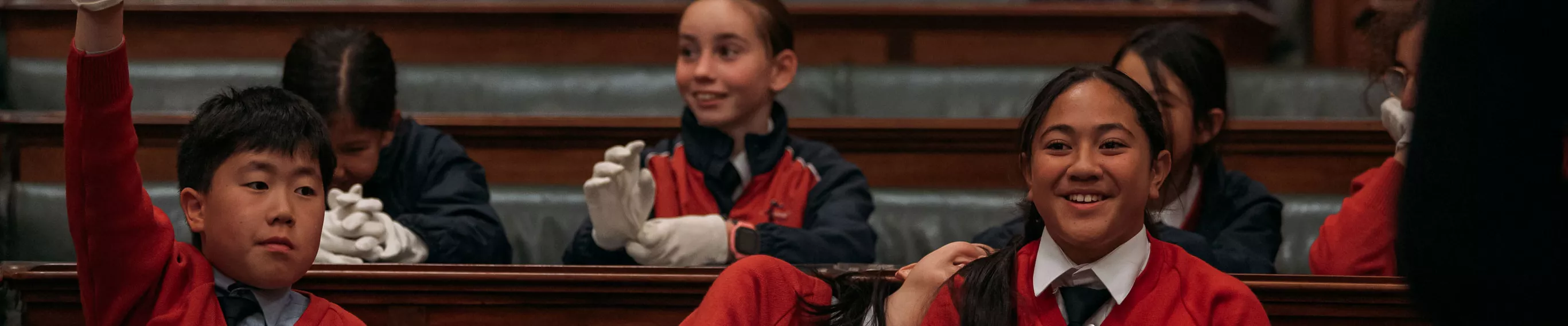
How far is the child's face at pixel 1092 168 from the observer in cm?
98

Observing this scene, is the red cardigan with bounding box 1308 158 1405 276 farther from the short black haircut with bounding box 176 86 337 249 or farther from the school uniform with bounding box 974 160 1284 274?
the short black haircut with bounding box 176 86 337 249

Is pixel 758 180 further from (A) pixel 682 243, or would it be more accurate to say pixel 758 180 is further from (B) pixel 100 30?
(B) pixel 100 30

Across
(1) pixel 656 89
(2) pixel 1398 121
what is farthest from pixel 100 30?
(1) pixel 656 89

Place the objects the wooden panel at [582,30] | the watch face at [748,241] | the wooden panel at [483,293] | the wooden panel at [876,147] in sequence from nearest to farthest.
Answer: the wooden panel at [483,293]
the watch face at [748,241]
the wooden panel at [876,147]
the wooden panel at [582,30]

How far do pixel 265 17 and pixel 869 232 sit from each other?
1.52m

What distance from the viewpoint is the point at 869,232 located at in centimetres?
152

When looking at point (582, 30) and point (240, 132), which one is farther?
point (582, 30)

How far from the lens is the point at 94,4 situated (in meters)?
0.88

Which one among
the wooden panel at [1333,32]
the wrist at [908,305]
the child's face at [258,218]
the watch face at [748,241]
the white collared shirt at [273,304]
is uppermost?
the child's face at [258,218]

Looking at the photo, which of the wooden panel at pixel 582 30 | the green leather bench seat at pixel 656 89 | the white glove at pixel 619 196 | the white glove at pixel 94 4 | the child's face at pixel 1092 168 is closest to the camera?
the white glove at pixel 94 4

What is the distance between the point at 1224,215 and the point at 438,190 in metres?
0.89

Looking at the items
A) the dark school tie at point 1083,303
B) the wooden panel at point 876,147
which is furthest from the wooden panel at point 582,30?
the dark school tie at point 1083,303

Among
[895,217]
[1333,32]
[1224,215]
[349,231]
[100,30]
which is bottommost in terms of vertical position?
[1333,32]

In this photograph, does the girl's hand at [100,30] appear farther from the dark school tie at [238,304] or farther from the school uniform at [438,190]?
the school uniform at [438,190]
